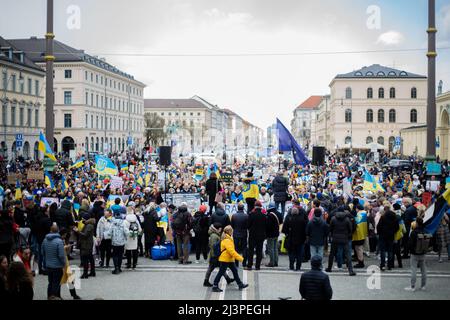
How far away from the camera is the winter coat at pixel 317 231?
1207 centimetres

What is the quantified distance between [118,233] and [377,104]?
83.7 m

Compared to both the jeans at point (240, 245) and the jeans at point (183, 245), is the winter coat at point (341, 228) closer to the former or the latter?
the jeans at point (240, 245)

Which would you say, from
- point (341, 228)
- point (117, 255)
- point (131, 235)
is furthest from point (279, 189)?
point (117, 255)

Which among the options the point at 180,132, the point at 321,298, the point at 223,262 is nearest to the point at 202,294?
the point at 223,262

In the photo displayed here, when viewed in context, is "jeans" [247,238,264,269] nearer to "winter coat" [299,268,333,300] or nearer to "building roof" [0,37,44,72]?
"winter coat" [299,268,333,300]

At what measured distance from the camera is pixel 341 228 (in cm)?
1227

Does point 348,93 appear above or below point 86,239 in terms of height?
above

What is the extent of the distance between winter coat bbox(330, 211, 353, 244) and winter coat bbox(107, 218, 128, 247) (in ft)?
15.8

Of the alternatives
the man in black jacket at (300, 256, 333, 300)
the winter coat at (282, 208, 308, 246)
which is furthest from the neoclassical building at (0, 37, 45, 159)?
the man in black jacket at (300, 256, 333, 300)

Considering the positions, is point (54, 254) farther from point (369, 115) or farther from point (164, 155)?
point (369, 115)

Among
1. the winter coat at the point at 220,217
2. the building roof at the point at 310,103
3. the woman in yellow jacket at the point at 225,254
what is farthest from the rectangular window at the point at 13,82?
the building roof at the point at 310,103

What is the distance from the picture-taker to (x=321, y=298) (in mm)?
7344
